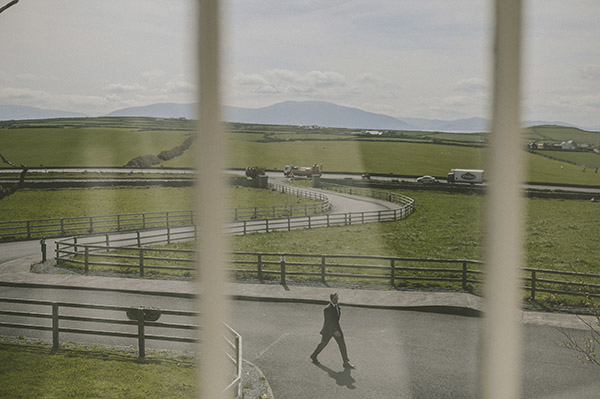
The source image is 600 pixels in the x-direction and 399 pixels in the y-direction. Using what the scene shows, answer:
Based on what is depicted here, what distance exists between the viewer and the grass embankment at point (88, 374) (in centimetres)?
293

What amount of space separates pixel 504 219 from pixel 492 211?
0.05 ft

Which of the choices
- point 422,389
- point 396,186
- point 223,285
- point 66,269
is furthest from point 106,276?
point 396,186

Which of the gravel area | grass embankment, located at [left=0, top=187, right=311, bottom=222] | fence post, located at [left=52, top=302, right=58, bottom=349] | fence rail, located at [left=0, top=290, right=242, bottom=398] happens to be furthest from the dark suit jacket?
grass embankment, located at [left=0, top=187, right=311, bottom=222]

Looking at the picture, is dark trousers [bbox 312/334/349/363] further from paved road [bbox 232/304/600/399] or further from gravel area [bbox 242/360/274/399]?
gravel area [bbox 242/360/274/399]

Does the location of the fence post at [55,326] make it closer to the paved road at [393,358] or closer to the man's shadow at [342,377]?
the paved road at [393,358]

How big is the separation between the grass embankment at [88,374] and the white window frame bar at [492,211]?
2646mm

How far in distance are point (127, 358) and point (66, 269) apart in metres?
3.92

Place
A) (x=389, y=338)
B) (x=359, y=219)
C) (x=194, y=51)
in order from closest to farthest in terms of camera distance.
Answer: (x=194, y=51) < (x=389, y=338) < (x=359, y=219)

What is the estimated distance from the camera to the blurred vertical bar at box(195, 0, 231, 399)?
558 millimetres

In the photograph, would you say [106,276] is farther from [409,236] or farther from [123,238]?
[409,236]

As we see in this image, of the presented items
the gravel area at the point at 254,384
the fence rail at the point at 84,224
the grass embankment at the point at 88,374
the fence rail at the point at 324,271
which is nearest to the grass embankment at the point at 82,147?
the fence rail at the point at 324,271

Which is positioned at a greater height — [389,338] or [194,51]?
[194,51]

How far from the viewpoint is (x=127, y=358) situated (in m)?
3.97

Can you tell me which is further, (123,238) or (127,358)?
(123,238)
